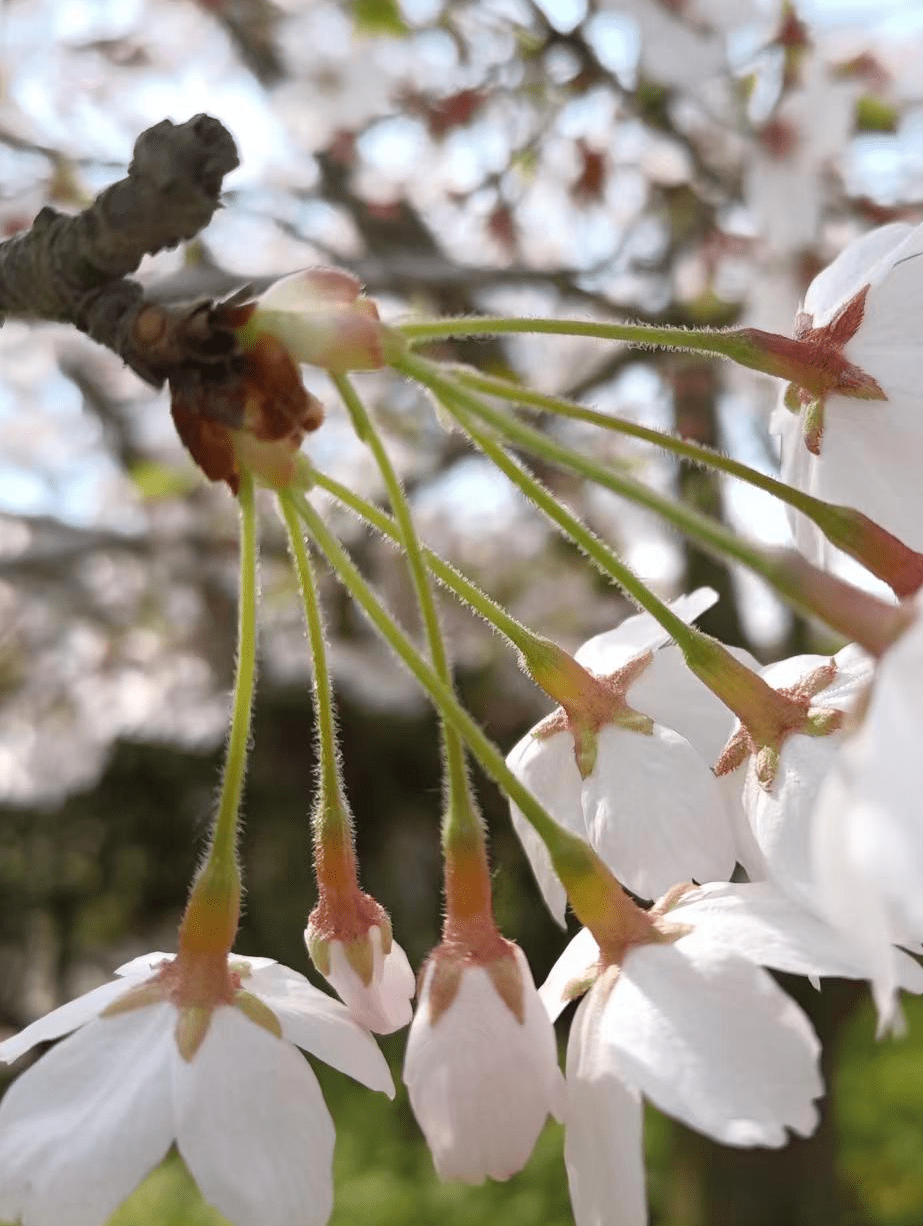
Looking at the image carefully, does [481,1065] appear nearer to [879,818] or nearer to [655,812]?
[655,812]

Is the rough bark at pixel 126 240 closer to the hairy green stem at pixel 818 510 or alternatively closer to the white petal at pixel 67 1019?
the hairy green stem at pixel 818 510

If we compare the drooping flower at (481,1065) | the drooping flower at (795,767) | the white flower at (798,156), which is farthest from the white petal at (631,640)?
the white flower at (798,156)

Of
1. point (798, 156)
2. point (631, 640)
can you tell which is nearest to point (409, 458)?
point (798, 156)

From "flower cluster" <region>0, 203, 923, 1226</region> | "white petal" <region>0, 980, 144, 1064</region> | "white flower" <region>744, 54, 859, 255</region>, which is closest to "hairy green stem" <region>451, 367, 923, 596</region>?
"flower cluster" <region>0, 203, 923, 1226</region>

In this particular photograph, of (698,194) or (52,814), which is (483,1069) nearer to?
(698,194)

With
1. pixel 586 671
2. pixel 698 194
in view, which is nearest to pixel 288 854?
pixel 698 194

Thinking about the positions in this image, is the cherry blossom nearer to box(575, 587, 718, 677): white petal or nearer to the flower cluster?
the flower cluster
